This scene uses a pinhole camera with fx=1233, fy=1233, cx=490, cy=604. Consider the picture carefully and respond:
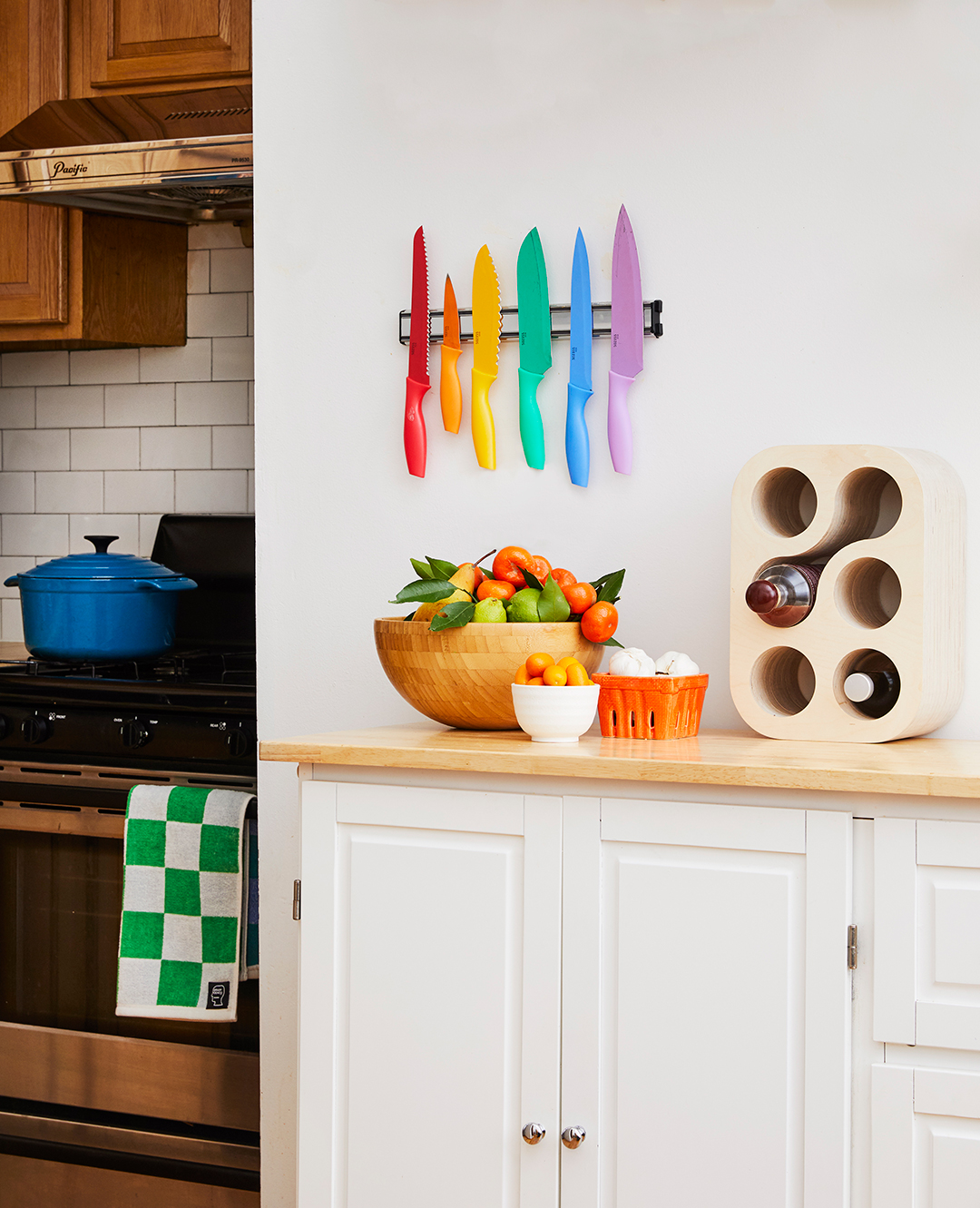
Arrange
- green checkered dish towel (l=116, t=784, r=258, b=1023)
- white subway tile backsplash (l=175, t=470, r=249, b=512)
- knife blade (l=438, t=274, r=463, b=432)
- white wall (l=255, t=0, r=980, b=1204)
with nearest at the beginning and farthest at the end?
white wall (l=255, t=0, r=980, b=1204)
knife blade (l=438, t=274, r=463, b=432)
green checkered dish towel (l=116, t=784, r=258, b=1023)
white subway tile backsplash (l=175, t=470, r=249, b=512)

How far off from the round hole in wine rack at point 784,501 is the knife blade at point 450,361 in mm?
569

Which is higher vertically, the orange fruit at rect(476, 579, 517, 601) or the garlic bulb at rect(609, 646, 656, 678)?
the orange fruit at rect(476, 579, 517, 601)

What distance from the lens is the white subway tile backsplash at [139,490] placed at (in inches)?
124

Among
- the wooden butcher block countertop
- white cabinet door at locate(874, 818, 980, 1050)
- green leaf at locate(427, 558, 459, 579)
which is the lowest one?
white cabinet door at locate(874, 818, 980, 1050)

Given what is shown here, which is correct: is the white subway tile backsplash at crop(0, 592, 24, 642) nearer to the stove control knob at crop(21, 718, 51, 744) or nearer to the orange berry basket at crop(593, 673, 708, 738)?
the stove control knob at crop(21, 718, 51, 744)

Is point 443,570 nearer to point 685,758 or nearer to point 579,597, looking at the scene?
→ point 579,597

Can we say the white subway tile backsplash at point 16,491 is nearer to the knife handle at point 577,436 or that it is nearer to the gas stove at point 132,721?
the gas stove at point 132,721

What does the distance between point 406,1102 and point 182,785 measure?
0.94 metres

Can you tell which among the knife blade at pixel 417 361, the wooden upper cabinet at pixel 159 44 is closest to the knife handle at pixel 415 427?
the knife blade at pixel 417 361

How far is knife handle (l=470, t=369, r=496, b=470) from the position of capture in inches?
82.4

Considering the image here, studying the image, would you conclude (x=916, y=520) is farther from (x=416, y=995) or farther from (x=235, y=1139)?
(x=235, y=1139)

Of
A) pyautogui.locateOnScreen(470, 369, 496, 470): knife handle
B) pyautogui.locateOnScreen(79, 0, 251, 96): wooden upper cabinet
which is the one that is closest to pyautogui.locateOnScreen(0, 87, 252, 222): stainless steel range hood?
pyautogui.locateOnScreen(79, 0, 251, 96): wooden upper cabinet

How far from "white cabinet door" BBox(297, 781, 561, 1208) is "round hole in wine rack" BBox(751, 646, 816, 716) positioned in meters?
0.40

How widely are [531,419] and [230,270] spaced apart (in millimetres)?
1375
